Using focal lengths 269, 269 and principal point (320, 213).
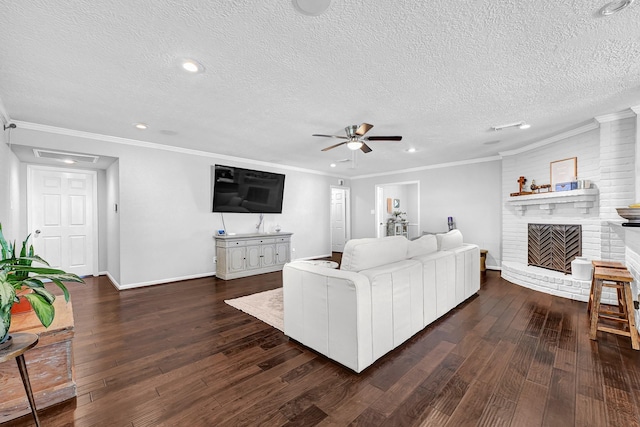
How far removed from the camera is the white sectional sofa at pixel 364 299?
Answer: 207 centimetres

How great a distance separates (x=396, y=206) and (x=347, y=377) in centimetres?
789

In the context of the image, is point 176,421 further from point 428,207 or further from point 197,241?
point 428,207

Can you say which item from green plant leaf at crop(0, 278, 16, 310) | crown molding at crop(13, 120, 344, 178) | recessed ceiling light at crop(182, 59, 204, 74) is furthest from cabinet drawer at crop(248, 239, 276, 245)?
green plant leaf at crop(0, 278, 16, 310)

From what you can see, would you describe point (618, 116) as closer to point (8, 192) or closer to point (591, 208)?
point (591, 208)

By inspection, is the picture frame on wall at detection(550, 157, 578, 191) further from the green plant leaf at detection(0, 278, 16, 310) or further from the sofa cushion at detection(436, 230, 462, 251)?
the green plant leaf at detection(0, 278, 16, 310)

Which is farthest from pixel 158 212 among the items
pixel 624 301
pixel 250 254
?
pixel 624 301

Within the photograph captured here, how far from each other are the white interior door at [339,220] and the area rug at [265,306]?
4387mm

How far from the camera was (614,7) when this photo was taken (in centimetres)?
163

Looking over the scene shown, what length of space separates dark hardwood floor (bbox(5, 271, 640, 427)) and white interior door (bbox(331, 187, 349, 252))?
539 cm

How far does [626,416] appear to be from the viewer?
63.5 inches

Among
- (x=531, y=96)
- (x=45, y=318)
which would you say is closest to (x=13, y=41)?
(x=45, y=318)

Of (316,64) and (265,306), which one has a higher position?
(316,64)

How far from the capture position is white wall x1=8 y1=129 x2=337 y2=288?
4.38m

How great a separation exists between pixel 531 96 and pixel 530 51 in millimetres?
1008
